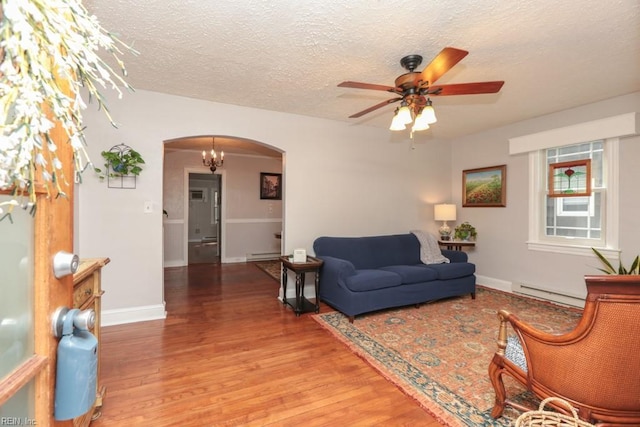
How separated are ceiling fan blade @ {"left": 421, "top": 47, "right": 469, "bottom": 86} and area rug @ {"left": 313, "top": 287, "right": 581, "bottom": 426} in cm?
217

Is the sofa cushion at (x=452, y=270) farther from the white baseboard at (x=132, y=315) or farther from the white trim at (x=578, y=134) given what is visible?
the white baseboard at (x=132, y=315)

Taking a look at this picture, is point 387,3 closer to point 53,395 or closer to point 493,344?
point 53,395

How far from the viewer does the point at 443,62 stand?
71.1 inches

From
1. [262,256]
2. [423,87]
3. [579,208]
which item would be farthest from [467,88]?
[262,256]

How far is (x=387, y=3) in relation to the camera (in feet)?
5.90

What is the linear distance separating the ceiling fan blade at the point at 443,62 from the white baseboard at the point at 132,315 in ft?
11.5

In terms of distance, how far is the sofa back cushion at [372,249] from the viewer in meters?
3.84

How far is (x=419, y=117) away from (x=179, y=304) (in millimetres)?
3543

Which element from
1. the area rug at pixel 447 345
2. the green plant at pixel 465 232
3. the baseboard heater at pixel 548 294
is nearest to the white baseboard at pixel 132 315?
the area rug at pixel 447 345

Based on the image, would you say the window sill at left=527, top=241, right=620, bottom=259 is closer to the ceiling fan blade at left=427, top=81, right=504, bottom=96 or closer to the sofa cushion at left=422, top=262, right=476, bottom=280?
the sofa cushion at left=422, top=262, right=476, bottom=280

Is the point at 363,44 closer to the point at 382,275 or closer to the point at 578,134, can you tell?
the point at 382,275

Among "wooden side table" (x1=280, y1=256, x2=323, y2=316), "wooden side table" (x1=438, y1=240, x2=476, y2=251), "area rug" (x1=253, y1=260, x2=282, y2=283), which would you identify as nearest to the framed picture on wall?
"area rug" (x1=253, y1=260, x2=282, y2=283)

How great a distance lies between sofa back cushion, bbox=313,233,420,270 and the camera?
3.84 metres

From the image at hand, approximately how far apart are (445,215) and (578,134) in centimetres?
193
